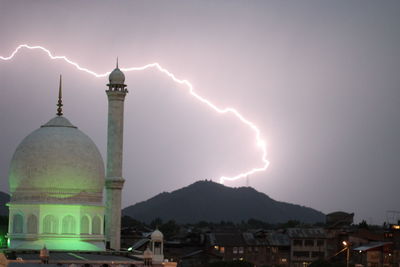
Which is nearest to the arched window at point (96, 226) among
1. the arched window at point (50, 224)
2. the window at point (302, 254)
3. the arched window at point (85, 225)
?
the arched window at point (85, 225)

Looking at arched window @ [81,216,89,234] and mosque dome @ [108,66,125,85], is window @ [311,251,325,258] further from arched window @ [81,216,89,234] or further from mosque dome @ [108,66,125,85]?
arched window @ [81,216,89,234]

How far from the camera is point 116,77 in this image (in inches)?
2820

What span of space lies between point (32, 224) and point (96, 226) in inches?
174

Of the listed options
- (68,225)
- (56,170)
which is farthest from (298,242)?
(56,170)

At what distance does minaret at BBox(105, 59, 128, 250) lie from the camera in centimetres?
7031

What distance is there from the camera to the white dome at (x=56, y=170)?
215 feet

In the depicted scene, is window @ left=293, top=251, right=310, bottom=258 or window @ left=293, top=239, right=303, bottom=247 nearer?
window @ left=293, top=251, right=310, bottom=258

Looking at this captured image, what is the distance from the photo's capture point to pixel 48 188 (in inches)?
2576

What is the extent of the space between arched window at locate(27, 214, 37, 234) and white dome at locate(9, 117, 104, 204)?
43.3 inches

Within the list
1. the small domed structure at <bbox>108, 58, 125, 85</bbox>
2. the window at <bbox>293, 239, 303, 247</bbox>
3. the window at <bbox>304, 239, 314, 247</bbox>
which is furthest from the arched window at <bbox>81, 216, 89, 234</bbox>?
the window at <bbox>293, 239, 303, 247</bbox>

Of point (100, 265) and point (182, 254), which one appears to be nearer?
point (100, 265)

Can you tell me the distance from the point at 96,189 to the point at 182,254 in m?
46.9

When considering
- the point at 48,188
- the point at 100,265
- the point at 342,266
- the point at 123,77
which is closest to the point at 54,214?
the point at 48,188

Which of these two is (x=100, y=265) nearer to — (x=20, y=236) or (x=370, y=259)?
(x=20, y=236)
